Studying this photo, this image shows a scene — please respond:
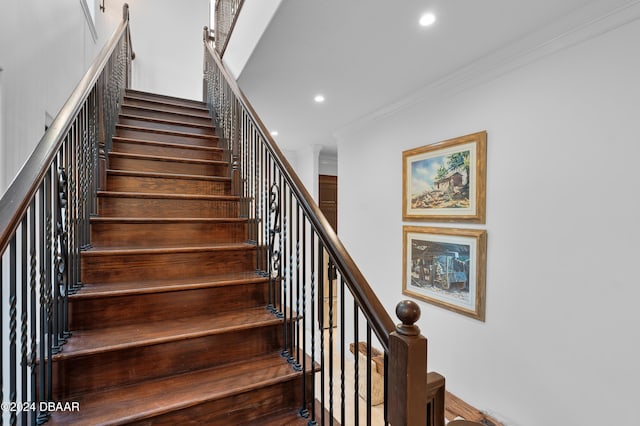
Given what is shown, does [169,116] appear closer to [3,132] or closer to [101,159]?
[101,159]

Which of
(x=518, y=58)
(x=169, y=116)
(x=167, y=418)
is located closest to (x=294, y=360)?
(x=167, y=418)

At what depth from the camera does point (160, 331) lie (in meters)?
1.55

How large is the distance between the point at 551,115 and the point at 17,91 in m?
3.22

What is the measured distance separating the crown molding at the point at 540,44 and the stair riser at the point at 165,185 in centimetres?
198

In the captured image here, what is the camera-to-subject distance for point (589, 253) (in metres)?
1.84

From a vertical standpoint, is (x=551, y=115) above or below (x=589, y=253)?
above

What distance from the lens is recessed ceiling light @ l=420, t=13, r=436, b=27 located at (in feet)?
6.14

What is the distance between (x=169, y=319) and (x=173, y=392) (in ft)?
1.44

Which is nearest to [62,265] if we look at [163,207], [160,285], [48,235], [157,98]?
[48,235]

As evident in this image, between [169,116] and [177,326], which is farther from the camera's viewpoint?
[169,116]

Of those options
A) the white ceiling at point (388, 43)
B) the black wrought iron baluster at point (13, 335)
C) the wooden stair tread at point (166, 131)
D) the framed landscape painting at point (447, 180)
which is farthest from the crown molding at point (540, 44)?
the black wrought iron baluster at point (13, 335)

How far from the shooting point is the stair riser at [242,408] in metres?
1.30

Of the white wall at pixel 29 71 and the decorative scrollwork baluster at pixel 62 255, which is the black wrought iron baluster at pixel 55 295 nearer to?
the decorative scrollwork baluster at pixel 62 255

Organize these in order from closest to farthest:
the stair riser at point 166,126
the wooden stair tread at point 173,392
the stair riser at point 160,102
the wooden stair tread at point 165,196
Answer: the wooden stair tread at point 173,392 < the wooden stair tread at point 165,196 < the stair riser at point 166,126 < the stair riser at point 160,102
